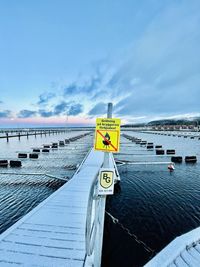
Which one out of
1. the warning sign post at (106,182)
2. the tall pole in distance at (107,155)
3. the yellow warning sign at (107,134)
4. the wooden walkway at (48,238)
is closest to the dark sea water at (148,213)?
the wooden walkway at (48,238)

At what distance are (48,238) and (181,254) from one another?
15.3 feet

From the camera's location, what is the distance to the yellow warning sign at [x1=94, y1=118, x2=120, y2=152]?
518 cm

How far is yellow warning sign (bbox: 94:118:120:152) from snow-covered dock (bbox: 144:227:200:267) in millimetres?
3999

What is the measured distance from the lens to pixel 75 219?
9.12 metres

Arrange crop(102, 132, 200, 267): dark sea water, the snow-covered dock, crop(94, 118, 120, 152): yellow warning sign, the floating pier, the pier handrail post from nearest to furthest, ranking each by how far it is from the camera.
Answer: crop(94, 118, 120, 152): yellow warning sign → the pier handrail post → the floating pier → the snow-covered dock → crop(102, 132, 200, 267): dark sea water

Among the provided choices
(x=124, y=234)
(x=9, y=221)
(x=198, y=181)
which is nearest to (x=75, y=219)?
(x=124, y=234)

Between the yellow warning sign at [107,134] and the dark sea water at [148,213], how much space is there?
6.99m

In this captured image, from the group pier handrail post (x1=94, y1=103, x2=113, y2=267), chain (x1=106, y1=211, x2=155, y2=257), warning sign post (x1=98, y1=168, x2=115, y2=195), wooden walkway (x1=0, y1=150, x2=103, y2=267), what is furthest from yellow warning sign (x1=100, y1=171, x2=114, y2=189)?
chain (x1=106, y1=211, x2=155, y2=257)

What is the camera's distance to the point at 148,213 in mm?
14766

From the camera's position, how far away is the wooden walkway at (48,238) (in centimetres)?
629

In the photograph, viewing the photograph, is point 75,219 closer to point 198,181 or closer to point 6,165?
point 198,181

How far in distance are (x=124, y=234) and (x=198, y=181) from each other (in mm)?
14487

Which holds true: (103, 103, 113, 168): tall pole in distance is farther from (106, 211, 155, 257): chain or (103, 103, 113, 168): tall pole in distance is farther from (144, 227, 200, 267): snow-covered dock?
(106, 211, 155, 257): chain

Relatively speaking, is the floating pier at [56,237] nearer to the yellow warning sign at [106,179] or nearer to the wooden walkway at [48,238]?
the wooden walkway at [48,238]
